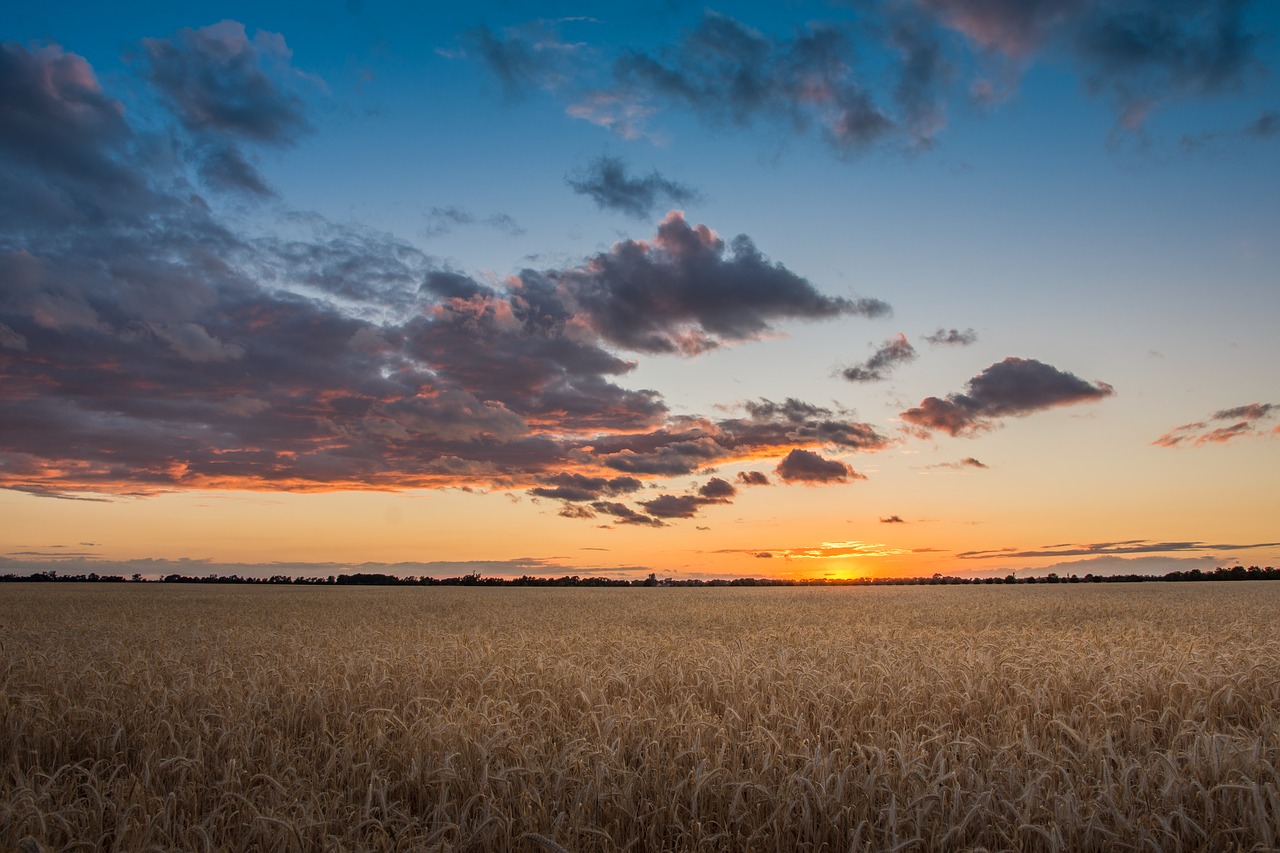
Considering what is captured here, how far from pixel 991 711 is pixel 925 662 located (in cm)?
199

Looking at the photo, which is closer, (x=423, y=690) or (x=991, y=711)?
(x=991, y=711)

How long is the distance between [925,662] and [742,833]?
6.20 m

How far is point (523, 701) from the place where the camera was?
29.5ft

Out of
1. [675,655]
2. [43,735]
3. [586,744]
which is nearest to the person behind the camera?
[586,744]

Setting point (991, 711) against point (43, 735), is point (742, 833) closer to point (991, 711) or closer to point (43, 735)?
point (991, 711)

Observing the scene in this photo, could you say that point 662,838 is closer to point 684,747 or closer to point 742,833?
point 742,833

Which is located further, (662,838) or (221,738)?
(221,738)

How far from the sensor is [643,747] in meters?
6.30

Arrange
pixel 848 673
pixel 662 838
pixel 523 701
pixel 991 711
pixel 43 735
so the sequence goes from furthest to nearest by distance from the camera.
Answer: pixel 848 673 < pixel 523 701 < pixel 991 711 < pixel 43 735 < pixel 662 838

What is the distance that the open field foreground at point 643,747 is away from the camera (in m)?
4.72

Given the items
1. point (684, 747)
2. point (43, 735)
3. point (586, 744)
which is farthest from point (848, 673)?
point (43, 735)

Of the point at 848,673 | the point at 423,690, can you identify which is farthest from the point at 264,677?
the point at 848,673

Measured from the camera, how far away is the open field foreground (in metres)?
4.72

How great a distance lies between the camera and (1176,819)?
503cm
